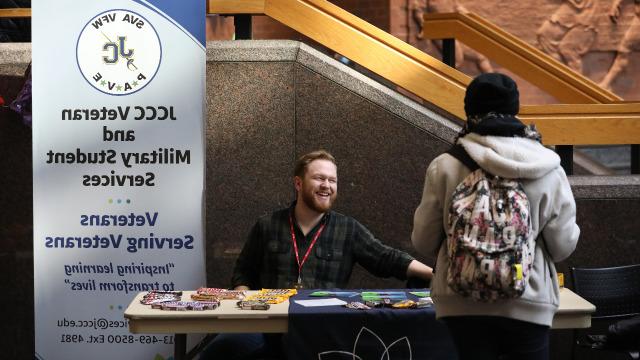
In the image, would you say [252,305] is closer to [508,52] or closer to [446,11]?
[508,52]

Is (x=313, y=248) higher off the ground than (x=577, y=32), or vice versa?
(x=577, y=32)

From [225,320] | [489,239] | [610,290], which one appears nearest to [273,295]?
[225,320]

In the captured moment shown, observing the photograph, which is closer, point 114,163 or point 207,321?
point 207,321

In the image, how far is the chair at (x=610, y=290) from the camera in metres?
5.85

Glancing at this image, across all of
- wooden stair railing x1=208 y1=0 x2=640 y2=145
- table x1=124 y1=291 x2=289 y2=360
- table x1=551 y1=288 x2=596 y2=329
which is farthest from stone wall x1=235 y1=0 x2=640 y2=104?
table x1=124 y1=291 x2=289 y2=360

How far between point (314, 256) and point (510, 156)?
180 cm

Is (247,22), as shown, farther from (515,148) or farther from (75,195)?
(515,148)

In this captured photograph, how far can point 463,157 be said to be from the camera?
155 inches

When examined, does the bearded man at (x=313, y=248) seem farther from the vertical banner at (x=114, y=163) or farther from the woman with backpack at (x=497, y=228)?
the woman with backpack at (x=497, y=228)

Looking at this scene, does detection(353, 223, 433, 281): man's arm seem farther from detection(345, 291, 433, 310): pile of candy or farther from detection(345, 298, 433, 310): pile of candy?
detection(345, 298, 433, 310): pile of candy

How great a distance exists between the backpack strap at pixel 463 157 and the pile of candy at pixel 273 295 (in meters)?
1.24

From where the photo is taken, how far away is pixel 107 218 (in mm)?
5809

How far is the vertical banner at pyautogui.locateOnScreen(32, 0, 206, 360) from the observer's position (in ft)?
18.8

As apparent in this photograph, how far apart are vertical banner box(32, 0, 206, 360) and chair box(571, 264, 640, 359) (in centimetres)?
197
